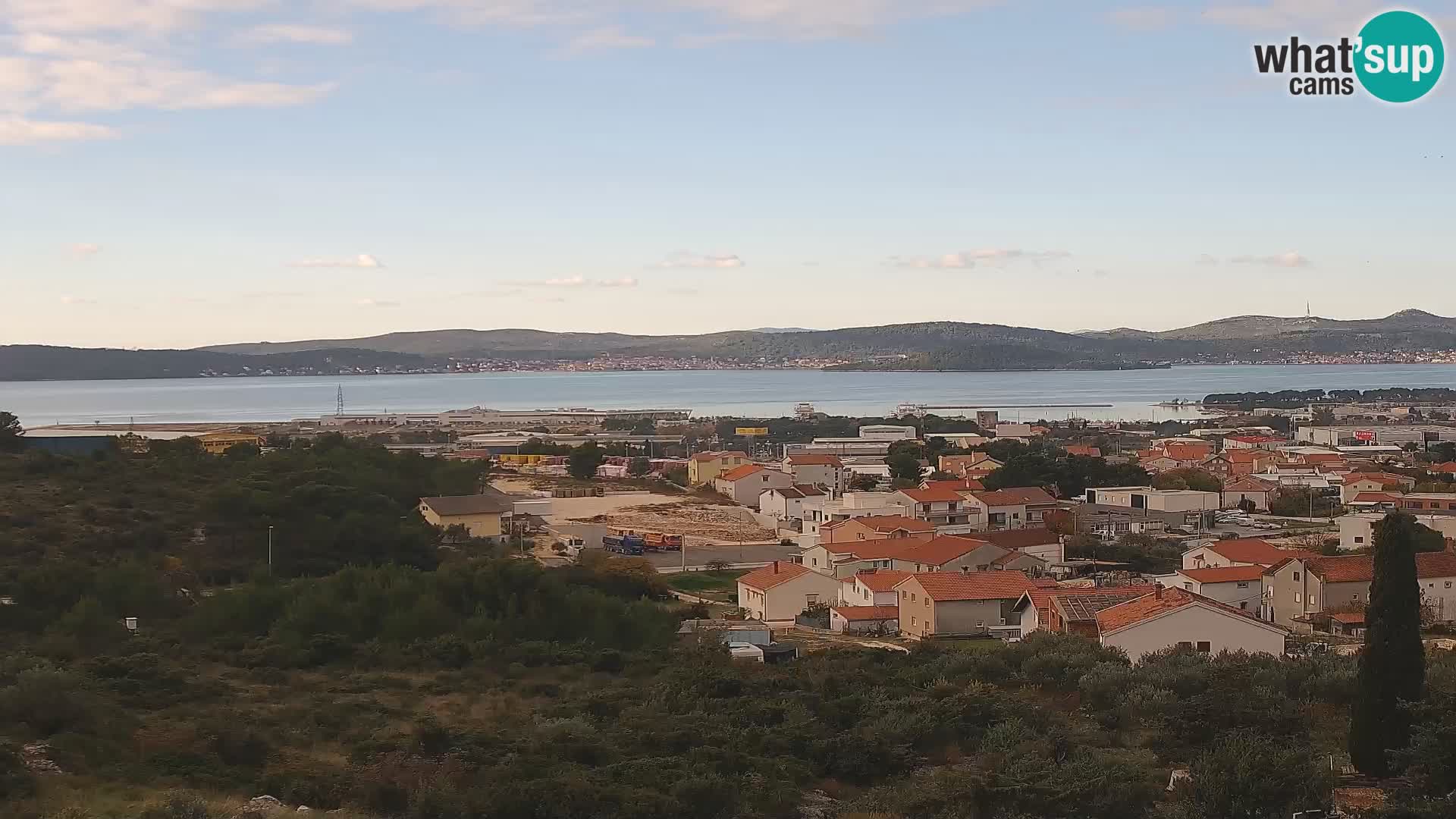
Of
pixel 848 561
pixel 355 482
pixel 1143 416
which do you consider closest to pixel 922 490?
pixel 848 561

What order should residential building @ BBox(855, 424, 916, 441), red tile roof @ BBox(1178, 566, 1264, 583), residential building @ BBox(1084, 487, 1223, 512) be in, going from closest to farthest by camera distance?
red tile roof @ BBox(1178, 566, 1264, 583) → residential building @ BBox(1084, 487, 1223, 512) → residential building @ BBox(855, 424, 916, 441)

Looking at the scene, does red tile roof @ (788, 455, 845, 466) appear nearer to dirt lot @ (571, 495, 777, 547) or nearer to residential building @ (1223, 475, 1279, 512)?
dirt lot @ (571, 495, 777, 547)

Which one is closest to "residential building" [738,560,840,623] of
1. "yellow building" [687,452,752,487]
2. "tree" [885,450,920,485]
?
"tree" [885,450,920,485]

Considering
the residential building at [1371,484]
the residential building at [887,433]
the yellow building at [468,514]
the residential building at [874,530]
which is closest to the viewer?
the residential building at [874,530]

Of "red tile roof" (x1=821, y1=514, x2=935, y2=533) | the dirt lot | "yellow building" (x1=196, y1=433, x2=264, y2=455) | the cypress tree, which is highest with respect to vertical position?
the cypress tree

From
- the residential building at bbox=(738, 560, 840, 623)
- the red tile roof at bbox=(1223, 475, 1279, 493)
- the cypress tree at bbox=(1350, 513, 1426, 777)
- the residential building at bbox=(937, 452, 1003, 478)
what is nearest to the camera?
the cypress tree at bbox=(1350, 513, 1426, 777)

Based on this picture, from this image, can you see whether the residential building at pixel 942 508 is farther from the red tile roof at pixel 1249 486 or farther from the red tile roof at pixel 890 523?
the red tile roof at pixel 1249 486

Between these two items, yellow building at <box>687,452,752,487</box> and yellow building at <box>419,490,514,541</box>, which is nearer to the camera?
yellow building at <box>419,490,514,541</box>

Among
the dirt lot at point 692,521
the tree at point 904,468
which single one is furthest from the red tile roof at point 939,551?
the tree at point 904,468
